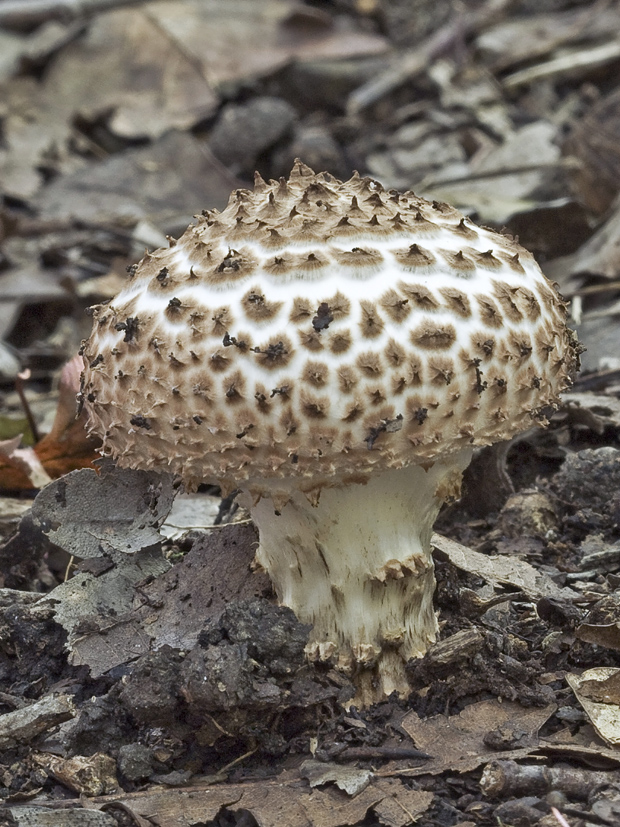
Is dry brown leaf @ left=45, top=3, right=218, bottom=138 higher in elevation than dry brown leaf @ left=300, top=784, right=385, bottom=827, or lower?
higher

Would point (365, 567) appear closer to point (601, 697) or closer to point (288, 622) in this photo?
point (288, 622)

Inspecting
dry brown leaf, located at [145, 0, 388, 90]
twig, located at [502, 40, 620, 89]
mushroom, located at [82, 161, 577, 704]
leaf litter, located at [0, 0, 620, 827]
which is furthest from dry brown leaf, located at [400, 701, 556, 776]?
dry brown leaf, located at [145, 0, 388, 90]

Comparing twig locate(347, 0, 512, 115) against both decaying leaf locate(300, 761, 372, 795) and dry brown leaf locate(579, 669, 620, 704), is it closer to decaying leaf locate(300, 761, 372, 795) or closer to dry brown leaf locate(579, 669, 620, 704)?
dry brown leaf locate(579, 669, 620, 704)

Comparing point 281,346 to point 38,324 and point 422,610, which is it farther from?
point 38,324

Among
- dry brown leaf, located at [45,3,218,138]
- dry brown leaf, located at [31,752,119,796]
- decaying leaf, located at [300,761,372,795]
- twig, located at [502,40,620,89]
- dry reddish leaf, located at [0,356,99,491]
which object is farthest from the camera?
dry brown leaf, located at [45,3,218,138]

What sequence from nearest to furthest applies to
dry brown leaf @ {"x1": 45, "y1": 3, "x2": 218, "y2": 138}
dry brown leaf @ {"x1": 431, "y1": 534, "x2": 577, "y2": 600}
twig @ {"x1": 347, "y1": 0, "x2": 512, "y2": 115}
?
1. dry brown leaf @ {"x1": 431, "y1": 534, "x2": 577, "y2": 600}
2. dry brown leaf @ {"x1": 45, "y1": 3, "x2": 218, "y2": 138}
3. twig @ {"x1": 347, "y1": 0, "x2": 512, "y2": 115}

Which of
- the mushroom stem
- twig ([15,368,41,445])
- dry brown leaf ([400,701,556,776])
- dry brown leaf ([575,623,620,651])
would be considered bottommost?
Answer: dry brown leaf ([400,701,556,776])

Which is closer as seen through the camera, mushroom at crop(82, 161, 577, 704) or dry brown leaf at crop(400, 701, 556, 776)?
mushroom at crop(82, 161, 577, 704)

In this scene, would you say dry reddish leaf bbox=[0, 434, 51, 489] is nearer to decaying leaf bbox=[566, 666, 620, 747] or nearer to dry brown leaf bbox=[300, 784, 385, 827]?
dry brown leaf bbox=[300, 784, 385, 827]

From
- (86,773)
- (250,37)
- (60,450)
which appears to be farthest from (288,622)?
(250,37)
